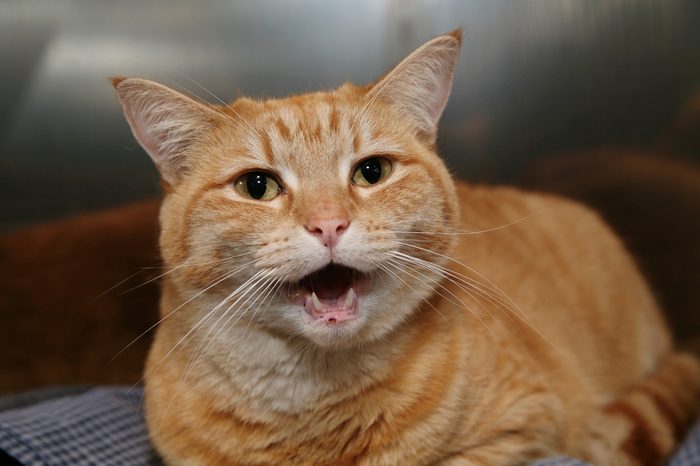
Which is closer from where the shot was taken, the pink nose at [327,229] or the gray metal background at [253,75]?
the pink nose at [327,229]

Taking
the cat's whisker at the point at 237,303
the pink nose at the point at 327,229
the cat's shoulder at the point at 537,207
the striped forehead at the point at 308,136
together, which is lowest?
the cat's shoulder at the point at 537,207

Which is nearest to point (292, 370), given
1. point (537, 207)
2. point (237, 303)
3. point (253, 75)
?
point (237, 303)

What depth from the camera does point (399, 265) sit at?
1.31 meters

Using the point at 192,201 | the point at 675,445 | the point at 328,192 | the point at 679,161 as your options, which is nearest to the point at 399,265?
the point at 328,192

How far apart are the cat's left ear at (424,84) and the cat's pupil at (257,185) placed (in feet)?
1.00

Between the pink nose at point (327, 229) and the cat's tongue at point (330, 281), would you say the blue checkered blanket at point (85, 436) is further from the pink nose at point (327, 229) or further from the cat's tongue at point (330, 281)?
the pink nose at point (327, 229)

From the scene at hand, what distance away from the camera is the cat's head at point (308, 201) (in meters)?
1.25

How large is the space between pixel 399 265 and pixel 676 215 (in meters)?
1.11

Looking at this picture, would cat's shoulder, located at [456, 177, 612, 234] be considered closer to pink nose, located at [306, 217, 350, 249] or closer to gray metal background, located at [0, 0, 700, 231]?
gray metal background, located at [0, 0, 700, 231]

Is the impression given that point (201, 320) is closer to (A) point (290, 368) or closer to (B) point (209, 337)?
(B) point (209, 337)

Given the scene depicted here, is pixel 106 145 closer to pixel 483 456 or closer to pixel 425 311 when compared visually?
pixel 425 311

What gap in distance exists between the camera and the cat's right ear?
4.60 ft

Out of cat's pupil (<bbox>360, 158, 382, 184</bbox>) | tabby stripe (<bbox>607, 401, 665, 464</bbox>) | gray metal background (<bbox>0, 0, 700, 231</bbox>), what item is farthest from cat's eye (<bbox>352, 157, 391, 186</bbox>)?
gray metal background (<bbox>0, 0, 700, 231</bbox>)

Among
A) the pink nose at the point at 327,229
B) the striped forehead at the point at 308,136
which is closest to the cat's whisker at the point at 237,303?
the pink nose at the point at 327,229
